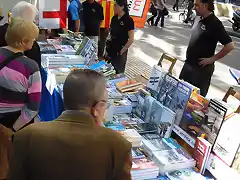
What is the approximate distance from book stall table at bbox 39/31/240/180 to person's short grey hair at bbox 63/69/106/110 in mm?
952

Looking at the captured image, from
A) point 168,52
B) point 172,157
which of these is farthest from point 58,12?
point 168,52

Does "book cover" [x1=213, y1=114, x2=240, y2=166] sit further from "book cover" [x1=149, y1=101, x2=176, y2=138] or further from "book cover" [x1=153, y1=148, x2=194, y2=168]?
"book cover" [x1=149, y1=101, x2=176, y2=138]

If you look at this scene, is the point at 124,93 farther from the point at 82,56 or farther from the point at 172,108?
the point at 82,56

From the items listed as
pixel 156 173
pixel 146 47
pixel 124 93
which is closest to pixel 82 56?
pixel 124 93

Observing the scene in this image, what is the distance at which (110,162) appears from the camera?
123cm

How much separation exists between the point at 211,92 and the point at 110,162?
515 cm

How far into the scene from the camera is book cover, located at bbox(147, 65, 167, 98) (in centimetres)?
290

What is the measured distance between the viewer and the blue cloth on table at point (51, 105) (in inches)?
129

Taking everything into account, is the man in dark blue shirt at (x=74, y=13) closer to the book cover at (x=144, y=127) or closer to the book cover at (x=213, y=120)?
the book cover at (x=144, y=127)

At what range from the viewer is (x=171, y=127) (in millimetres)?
2541

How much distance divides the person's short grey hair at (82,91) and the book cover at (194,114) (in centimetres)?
122

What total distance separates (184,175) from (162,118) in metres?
0.58

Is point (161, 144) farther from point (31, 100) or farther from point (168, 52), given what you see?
point (168, 52)

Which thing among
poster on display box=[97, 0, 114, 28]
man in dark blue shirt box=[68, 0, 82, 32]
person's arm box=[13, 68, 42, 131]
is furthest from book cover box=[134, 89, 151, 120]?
poster on display box=[97, 0, 114, 28]
